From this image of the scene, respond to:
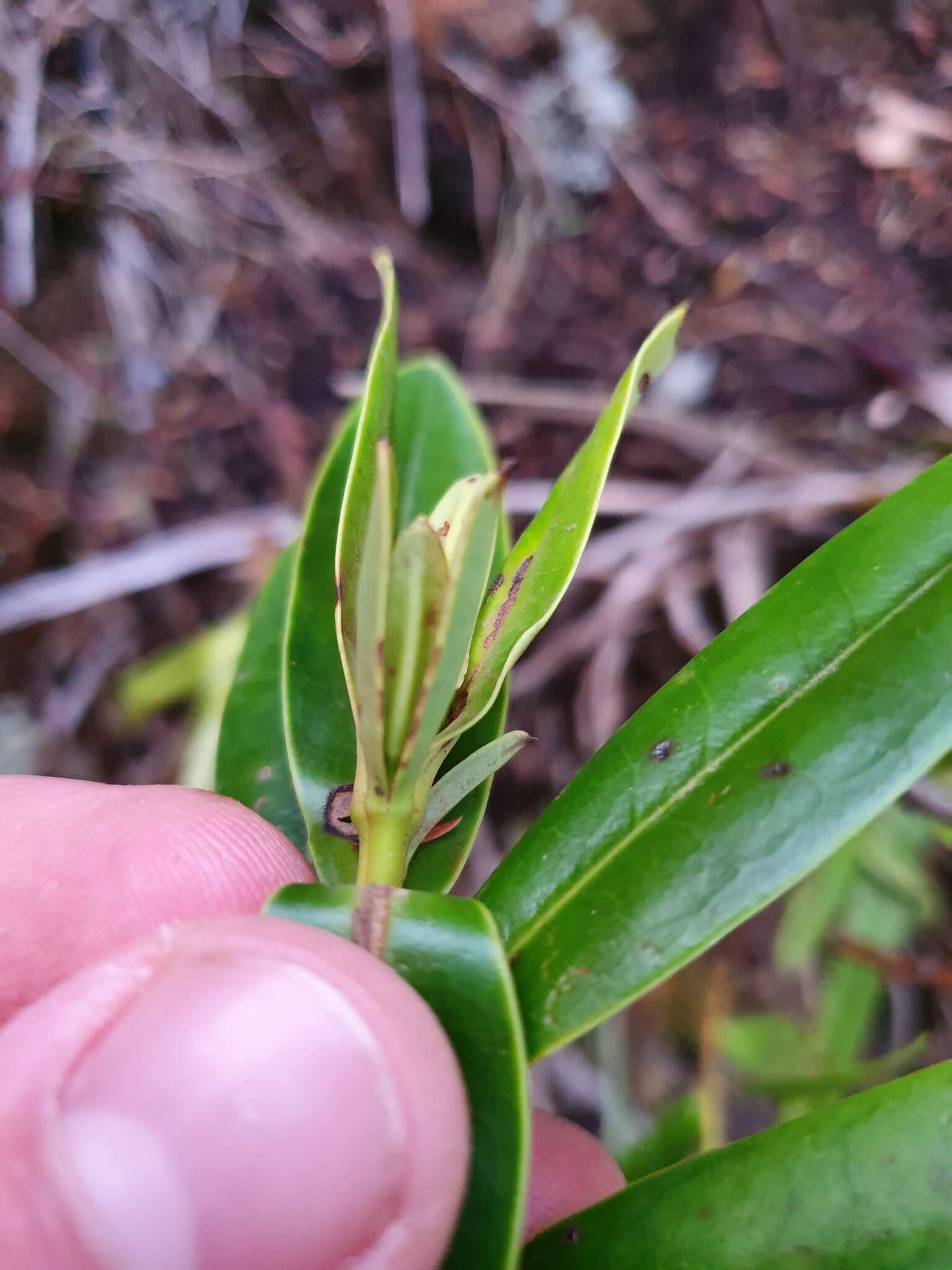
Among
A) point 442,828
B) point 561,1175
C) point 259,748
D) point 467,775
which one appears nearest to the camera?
point 467,775

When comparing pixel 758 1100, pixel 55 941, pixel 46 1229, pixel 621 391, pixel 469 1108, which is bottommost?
pixel 758 1100

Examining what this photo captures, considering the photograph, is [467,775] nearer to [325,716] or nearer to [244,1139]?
[325,716]

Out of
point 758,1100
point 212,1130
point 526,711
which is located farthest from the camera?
point 526,711

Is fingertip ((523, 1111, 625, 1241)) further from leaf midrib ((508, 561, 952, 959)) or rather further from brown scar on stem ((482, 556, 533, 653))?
brown scar on stem ((482, 556, 533, 653))

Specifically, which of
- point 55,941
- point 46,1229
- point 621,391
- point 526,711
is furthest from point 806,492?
point 46,1229

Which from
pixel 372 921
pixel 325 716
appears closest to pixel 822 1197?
pixel 372 921

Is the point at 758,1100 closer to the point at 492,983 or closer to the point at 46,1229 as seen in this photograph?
the point at 492,983

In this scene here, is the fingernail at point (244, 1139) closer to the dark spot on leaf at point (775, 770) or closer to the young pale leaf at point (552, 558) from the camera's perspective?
the young pale leaf at point (552, 558)
